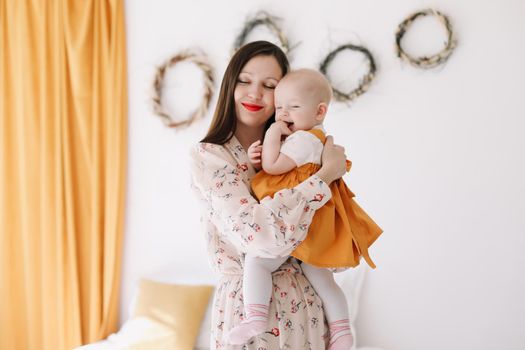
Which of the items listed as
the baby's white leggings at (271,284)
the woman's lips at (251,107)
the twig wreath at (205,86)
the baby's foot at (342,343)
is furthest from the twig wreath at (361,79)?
the baby's foot at (342,343)

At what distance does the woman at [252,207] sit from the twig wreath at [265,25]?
4.35 feet

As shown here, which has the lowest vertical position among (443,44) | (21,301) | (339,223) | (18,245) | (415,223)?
(21,301)

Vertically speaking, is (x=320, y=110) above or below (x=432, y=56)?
below

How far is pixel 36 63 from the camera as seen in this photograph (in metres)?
3.16

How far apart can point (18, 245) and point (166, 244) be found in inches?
34.0

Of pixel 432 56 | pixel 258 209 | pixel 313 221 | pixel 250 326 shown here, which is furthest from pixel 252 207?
pixel 432 56

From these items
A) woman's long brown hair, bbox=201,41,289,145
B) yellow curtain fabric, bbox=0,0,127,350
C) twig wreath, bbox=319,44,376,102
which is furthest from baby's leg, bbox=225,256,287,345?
yellow curtain fabric, bbox=0,0,127,350

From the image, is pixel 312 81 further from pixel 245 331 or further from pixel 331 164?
pixel 245 331

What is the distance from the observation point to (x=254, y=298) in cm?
131

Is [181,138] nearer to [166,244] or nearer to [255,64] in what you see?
[166,244]

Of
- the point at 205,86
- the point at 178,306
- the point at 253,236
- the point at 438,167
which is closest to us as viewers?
the point at 253,236

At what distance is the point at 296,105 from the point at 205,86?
172cm

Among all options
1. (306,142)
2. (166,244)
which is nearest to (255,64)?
(306,142)

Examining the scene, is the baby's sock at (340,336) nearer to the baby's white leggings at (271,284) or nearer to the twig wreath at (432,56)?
the baby's white leggings at (271,284)
